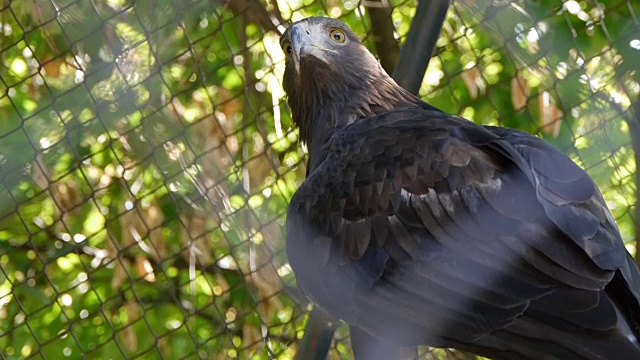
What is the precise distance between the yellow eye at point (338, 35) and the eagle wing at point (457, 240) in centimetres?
55

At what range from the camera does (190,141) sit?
3.25m

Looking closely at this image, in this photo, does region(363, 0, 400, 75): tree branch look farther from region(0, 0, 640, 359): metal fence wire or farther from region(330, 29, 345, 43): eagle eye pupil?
region(330, 29, 345, 43): eagle eye pupil

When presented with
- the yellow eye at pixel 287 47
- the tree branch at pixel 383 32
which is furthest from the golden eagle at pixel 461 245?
the tree branch at pixel 383 32

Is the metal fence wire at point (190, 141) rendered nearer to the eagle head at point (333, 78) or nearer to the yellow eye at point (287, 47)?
the eagle head at point (333, 78)

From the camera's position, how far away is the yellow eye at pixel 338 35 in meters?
2.97

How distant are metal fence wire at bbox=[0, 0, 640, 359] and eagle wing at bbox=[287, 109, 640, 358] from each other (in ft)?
1.97

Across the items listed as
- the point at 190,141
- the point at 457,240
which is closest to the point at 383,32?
the point at 190,141

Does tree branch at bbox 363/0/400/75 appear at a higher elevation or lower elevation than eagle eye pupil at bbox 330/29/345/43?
lower

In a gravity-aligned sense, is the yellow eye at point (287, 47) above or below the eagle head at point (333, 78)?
above

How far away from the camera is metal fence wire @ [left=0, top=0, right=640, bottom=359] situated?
2.90 m

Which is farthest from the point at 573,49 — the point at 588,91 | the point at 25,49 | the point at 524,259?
the point at 25,49

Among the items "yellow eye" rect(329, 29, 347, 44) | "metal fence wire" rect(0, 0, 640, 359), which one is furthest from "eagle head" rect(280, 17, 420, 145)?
"metal fence wire" rect(0, 0, 640, 359)

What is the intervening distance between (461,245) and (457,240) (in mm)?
13

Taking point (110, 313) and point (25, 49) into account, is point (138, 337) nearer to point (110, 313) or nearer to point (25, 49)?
point (110, 313)
